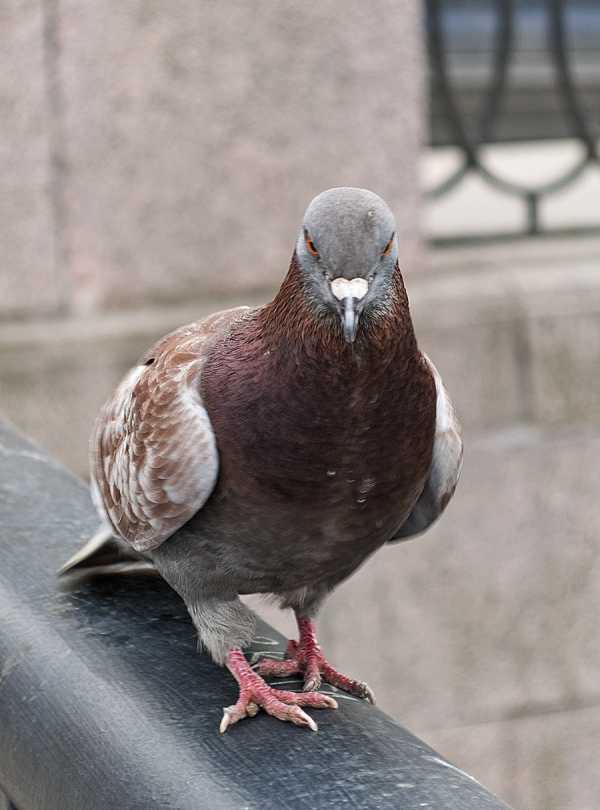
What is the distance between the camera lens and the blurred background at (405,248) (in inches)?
183

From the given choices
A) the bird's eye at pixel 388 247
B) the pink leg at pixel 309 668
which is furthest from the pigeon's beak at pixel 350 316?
the pink leg at pixel 309 668

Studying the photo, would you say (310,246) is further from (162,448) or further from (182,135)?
(182,135)

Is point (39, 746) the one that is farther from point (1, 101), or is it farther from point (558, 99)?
point (558, 99)

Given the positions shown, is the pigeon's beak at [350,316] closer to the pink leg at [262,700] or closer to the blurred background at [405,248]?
the pink leg at [262,700]

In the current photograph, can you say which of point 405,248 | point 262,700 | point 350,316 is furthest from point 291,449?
point 405,248

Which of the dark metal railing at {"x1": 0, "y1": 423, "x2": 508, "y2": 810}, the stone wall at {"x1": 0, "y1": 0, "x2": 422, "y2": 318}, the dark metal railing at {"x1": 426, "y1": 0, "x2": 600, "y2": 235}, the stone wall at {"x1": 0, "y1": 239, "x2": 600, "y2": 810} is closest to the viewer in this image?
the dark metal railing at {"x1": 0, "y1": 423, "x2": 508, "y2": 810}

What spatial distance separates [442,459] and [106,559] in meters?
0.63

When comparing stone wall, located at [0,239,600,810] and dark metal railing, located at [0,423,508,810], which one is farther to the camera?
stone wall, located at [0,239,600,810]

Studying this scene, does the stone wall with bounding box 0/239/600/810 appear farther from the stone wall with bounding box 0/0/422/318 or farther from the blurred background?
the stone wall with bounding box 0/0/422/318

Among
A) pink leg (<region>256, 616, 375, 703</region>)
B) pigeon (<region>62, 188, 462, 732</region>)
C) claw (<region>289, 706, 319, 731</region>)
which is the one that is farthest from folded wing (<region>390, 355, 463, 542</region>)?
A: claw (<region>289, 706, 319, 731</region>)

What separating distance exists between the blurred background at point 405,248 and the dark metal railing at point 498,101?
0.01 metres

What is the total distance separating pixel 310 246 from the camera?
2.09m

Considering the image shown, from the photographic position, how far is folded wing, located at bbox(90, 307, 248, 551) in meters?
2.35

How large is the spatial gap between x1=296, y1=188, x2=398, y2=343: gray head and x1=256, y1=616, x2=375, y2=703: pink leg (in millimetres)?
658
